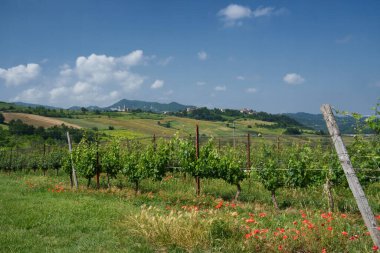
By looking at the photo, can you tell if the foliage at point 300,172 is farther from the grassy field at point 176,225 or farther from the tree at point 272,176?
the grassy field at point 176,225

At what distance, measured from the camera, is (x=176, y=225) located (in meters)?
6.25

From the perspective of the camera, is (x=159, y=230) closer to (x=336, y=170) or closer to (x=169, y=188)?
(x=336, y=170)

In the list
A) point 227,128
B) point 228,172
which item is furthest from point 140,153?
point 227,128


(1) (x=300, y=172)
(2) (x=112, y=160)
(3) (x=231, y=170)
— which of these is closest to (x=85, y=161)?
(2) (x=112, y=160)

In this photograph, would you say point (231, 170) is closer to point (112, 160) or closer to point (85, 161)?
point (112, 160)

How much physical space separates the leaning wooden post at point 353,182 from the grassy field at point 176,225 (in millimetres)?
838

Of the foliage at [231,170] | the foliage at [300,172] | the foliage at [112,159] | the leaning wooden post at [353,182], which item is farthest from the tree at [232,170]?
the leaning wooden post at [353,182]

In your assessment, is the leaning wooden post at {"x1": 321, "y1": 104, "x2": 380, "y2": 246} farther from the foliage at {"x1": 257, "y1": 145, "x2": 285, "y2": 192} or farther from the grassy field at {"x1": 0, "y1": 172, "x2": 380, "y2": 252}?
the foliage at {"x1": 257, "y1": 145, "x2": 285, "y2": 192}

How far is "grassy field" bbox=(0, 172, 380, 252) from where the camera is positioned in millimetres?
5793

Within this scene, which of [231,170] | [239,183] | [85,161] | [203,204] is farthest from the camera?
[85,161]

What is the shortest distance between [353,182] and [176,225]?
299 cm

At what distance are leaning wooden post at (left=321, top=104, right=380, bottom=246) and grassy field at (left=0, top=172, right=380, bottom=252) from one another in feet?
2.75

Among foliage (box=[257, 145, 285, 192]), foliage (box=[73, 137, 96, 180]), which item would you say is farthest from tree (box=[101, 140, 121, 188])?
foliage (box=[257, 145, 285, 192])

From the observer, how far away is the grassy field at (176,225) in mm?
5793
